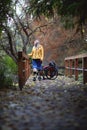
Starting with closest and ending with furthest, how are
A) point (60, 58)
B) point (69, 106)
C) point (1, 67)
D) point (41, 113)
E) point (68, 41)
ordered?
point (41, 113)
point (69, 106)
point (1, 67)
point (68, 41)
point (60, 58)

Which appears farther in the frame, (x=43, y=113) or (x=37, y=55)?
(x=37, y=55)

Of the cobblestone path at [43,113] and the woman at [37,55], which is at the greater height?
the woman at [37,55]

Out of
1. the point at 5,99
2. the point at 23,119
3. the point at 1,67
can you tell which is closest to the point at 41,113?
the point at 23,119

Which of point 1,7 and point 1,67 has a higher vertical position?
point 1,7

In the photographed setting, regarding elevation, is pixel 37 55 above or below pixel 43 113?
above

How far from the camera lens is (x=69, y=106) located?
22.0 ft

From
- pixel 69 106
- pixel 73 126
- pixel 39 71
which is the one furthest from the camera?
pixel 39 71

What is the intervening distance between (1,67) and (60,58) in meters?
18.8

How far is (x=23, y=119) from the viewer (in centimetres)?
549

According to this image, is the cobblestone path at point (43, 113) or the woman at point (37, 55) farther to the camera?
the woman at point (37, 55)

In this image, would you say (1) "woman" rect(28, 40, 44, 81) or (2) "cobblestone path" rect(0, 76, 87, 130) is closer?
(2) "cobblestone path" rect(0, 76, 87, 130)

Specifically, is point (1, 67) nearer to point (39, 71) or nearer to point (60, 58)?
point (39, 71)

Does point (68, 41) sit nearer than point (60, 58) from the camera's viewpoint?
Yes

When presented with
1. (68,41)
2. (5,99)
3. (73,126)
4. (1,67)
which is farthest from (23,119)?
(68,41)
